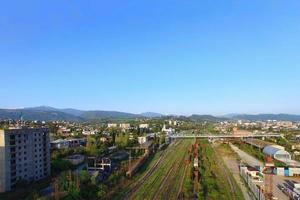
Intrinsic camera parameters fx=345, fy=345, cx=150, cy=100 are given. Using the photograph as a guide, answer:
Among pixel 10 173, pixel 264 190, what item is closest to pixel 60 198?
pixel 10 173

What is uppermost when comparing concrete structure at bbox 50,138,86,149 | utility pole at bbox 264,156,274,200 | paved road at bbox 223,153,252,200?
concrete structure at bbox 50,138,86,149

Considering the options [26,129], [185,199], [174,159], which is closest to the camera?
[185,199]

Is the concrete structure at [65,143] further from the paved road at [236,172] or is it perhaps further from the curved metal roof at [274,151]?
the curved metal roof at [274,151]

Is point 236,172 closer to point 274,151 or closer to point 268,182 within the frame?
point 268,182

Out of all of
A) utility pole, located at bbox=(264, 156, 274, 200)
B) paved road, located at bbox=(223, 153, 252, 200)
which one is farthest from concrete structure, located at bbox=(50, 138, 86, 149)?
utility pole, located at bbox=(264, 156, 274, 200)

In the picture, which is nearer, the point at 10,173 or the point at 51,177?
the point at 10,173

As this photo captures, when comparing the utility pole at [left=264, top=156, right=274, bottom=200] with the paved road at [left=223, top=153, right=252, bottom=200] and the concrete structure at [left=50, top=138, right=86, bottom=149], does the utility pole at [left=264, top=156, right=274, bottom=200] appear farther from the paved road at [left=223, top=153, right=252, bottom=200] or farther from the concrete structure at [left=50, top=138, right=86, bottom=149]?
the concrete structure at [left=50, top=138, right=86, bottom=149]

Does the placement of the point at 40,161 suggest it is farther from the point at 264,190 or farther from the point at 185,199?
the point at 264,190

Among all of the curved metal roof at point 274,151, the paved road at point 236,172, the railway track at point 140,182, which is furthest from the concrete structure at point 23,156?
the curved metal roof at point 274,151

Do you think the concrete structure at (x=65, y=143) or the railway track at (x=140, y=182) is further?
the concrete structure at (x=65, y=143)
